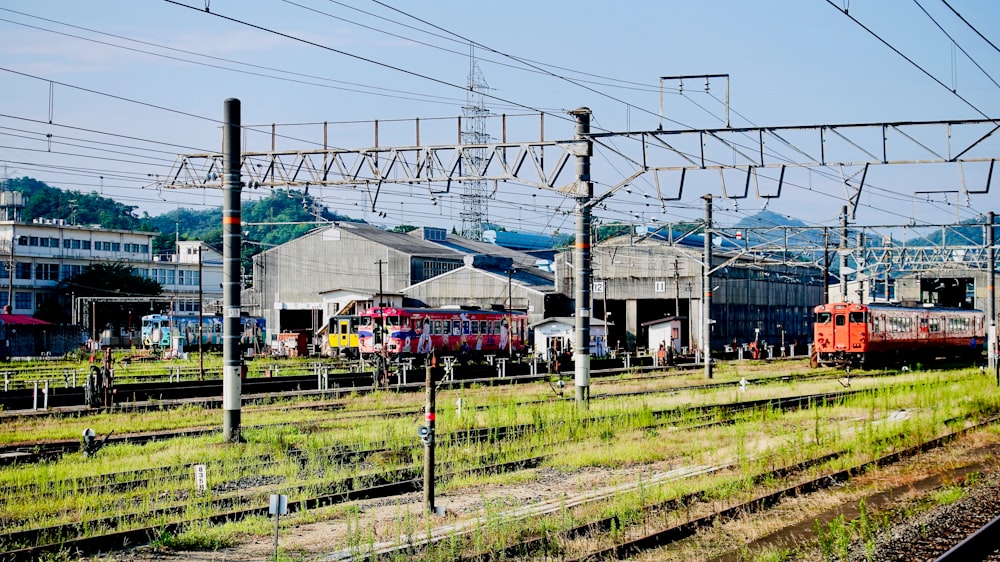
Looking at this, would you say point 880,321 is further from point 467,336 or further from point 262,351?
point 262,351

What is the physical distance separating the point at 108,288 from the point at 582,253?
6216 cm

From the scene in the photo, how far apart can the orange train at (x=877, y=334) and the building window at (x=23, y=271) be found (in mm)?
58033

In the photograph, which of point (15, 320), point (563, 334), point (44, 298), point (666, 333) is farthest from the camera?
point (44, 298)

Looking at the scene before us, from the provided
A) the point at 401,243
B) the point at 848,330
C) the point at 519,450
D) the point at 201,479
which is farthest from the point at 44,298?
the point at 201,479

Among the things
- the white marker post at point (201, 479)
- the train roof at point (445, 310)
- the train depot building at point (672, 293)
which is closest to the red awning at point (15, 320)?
the train roof at point (445, 310)

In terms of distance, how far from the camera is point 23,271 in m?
74.9

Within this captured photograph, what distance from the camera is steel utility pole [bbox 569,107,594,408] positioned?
2300 centimetres

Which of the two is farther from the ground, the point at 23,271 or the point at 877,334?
the point at 23,271

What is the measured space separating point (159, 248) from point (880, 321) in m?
94.6

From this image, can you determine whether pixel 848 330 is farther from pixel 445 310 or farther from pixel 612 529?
pixel 612 529

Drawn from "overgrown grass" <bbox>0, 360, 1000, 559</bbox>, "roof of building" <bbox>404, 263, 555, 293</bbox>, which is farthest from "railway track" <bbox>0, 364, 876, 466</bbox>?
"roof of building" <bbox>404, 263, 555, 293</bbox>

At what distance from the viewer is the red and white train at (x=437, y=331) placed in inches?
1746

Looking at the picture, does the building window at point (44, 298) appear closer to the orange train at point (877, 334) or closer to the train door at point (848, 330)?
the orange train at point (877, 334)

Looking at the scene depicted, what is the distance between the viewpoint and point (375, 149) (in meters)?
25.5
